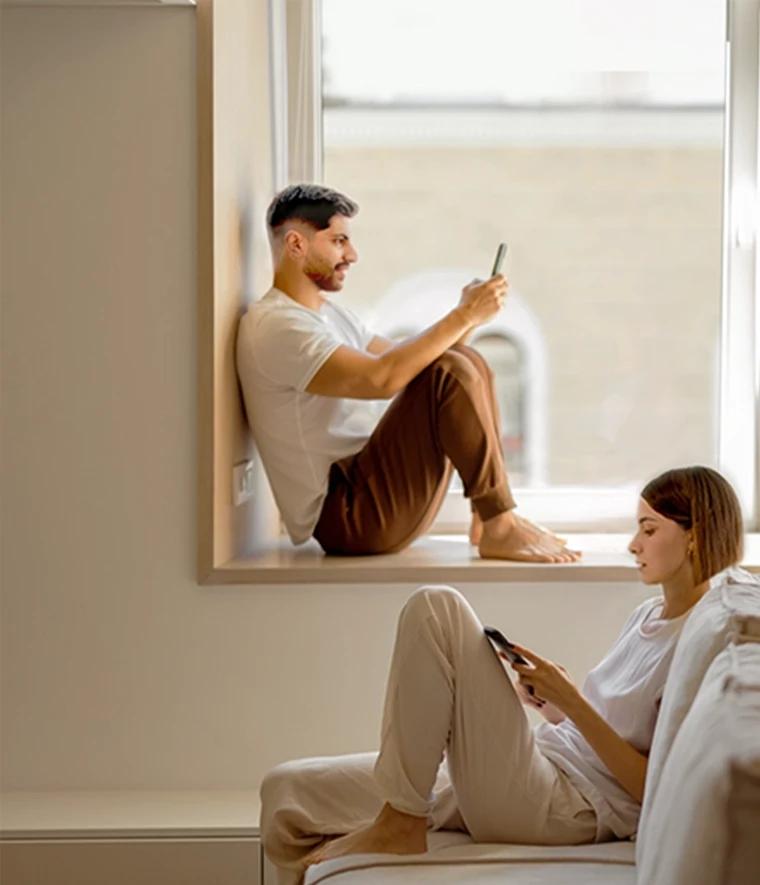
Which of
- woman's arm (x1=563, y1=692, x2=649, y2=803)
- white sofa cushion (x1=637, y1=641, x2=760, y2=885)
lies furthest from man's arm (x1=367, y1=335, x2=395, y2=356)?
white sofa cushion (x1=637, y1=641, x2=760, y2=885)

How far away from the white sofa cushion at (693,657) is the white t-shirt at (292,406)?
3.69 feet

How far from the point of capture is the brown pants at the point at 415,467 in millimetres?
2520

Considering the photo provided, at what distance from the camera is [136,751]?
2.43 meters

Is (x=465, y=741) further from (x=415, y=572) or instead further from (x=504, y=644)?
(x=415, y=572)

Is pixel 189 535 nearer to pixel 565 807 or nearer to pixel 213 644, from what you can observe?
pixel 213 644

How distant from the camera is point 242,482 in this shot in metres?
2.64

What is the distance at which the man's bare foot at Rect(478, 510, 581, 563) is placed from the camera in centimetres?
249

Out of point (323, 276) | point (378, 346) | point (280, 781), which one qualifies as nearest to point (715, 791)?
point (280, 781)

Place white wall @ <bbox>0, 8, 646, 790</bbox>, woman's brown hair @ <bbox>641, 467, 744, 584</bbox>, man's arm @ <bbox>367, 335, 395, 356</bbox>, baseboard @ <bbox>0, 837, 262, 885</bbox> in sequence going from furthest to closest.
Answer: man's arm @ <bbox>367, 335, 395, 356</bbox>, white wall @ <bbox>0, 8, 646, 790</bbox>, baseboard @ <bbox>0, 837, 262, 885</bbox>, woman's brown hair @ <bbox>641, 467, 744, 584</bbox>

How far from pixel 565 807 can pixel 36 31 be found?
165 centimetres

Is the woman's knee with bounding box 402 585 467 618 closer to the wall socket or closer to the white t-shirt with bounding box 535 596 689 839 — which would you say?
the white t-shirt with bounding box 535 596 689 839

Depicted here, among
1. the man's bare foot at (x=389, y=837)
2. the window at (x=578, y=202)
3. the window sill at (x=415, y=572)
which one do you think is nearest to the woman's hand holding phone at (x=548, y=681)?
the man's bare foot at (x=389, y=837)

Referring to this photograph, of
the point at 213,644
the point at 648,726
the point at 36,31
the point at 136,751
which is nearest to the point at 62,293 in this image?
the point at 36,31

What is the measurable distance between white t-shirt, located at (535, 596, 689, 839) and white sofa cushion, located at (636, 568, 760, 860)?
0.22 meters
